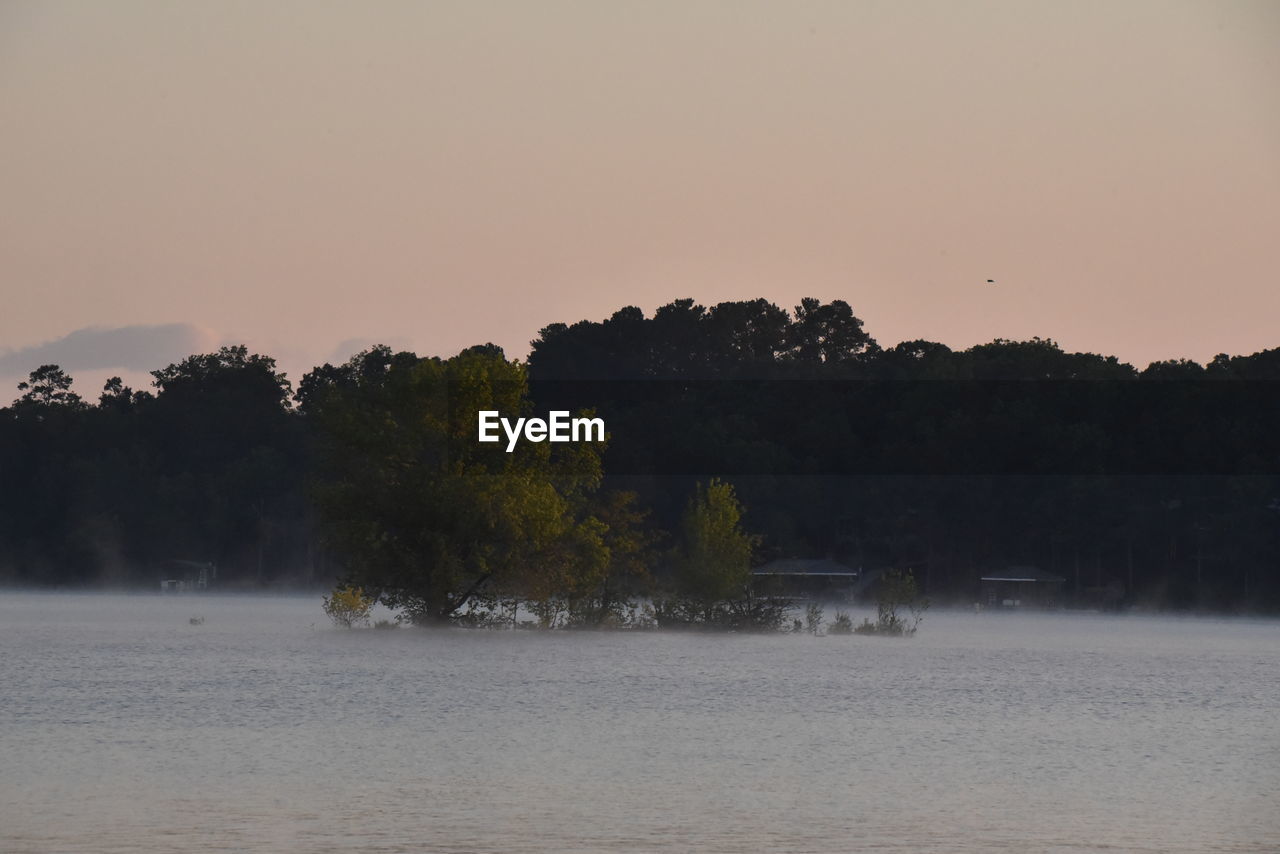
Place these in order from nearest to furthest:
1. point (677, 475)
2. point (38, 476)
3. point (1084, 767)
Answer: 1. point (1084, 767)
2. point (677, 475)
3. point (38, 476)

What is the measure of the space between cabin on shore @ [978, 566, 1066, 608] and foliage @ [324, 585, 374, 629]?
2129 inches

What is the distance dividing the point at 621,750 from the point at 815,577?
323ft

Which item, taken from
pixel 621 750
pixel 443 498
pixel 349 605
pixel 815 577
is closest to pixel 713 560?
pixel 443 498

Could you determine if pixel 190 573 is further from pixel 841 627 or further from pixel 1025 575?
pixel 841 627

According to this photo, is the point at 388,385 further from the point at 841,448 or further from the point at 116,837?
the point at 841,448

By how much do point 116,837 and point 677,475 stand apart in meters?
110

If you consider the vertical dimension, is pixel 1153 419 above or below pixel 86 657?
above

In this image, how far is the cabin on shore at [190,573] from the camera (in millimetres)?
156875

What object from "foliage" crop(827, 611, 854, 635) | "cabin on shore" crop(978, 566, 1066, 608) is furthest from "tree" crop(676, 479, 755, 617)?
"cabin on shore" crop(978, 566, 1066, 608)

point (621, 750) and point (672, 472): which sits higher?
point (672, 472)

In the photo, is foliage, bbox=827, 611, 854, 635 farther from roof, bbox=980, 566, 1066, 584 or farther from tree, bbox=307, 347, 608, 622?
roof, bbox=980, 566, 1066, 584

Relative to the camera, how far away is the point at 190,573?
6225 inches

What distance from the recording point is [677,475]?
5177 inches

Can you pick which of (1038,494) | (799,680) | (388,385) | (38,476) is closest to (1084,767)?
(799,680)
